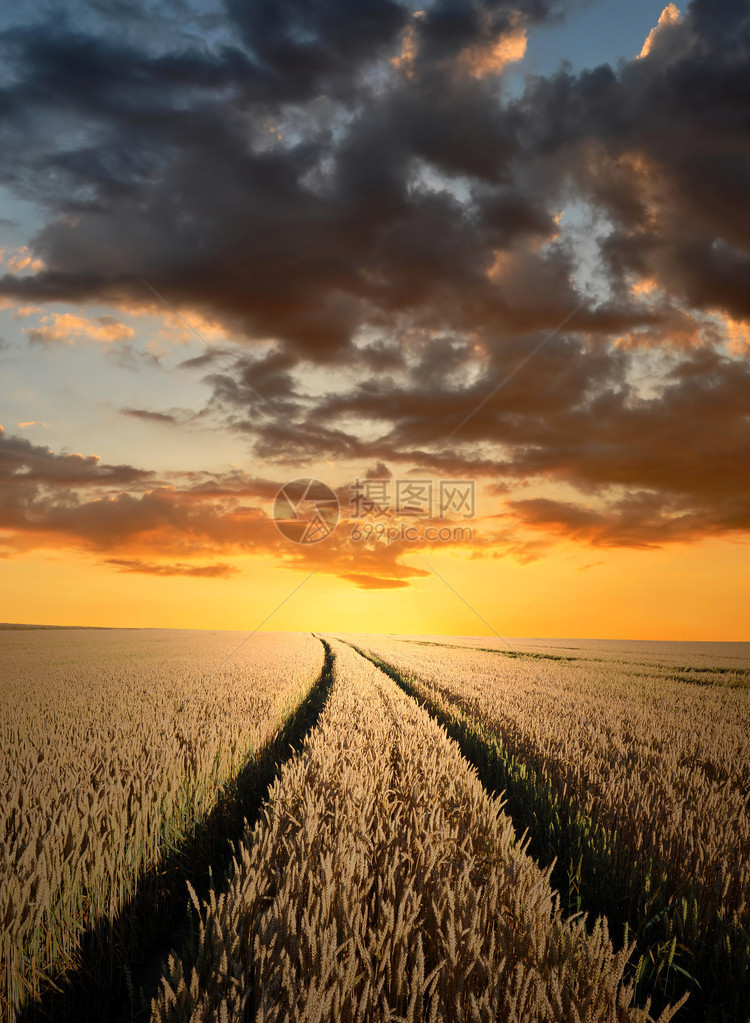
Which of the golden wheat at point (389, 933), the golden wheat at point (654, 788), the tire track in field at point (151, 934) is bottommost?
the tire track in field at point (151, 934)

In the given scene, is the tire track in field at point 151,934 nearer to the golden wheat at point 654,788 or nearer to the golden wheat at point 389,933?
the golden wheat at point 389,933

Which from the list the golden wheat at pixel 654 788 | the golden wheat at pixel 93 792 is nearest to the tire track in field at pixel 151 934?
the golden wheat at pixel 93 792

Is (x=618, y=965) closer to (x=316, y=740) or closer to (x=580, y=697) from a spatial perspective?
(x=316, y=740)

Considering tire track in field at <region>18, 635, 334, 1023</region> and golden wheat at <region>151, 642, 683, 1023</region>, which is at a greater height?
golden wheat at <region>151, 642, 683, 1023</region>

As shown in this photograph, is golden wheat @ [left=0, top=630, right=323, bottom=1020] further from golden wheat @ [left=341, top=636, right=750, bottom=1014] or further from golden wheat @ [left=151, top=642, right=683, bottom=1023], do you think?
golden wheat @ [left=341, top=636, right=750, bottom=1014]

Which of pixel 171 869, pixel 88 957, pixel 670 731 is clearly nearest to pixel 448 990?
pixel 88 957

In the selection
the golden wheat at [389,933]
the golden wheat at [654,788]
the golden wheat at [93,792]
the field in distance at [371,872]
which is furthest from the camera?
the golden wheat at [654,788]

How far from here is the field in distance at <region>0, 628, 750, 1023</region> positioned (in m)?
2.33

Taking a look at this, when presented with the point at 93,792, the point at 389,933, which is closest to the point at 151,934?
the point at 93,792

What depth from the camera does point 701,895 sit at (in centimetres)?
386

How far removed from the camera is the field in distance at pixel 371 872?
2.33m

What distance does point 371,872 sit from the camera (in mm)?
3504

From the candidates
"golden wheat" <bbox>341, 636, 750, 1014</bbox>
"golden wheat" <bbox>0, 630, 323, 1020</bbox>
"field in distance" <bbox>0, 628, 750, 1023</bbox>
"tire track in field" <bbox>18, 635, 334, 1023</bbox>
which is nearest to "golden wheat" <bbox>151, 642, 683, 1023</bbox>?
"field in distance" <bbox>0, 628, 750, 1023</bbox>

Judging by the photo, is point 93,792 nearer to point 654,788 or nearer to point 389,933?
point 389,933
